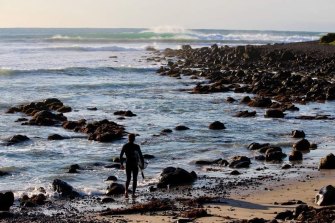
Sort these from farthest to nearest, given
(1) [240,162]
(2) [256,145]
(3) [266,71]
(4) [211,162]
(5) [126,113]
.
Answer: (3) [266,71], (5) [126,113], (2) [256,145], (4) [211,162], (1) [240,162]

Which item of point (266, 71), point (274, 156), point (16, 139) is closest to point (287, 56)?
point (266, 71)

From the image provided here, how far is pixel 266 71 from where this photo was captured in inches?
2356

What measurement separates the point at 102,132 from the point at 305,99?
17.2 metres

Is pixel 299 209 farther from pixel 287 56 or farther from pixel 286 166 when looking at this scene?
pixel 287 56

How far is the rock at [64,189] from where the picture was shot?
1770 cm

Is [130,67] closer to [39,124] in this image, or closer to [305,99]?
[305,99]

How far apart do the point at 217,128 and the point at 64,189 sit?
43.3ft

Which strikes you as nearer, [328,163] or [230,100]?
[328,163]

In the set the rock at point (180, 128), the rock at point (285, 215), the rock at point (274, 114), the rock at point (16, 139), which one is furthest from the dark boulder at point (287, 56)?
the rock at point (285, 215)

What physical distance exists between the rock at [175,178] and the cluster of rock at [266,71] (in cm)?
2153

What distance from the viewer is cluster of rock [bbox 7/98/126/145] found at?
27.0 meters

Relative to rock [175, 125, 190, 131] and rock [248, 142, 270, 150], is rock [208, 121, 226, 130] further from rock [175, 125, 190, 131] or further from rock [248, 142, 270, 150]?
rock [248, 142, 270, 150]

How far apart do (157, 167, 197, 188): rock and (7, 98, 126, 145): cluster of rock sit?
8093 millimetres

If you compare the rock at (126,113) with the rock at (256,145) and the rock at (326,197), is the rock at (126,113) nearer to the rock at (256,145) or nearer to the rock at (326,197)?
the rock at (256,145)
